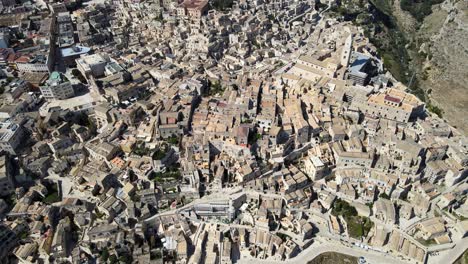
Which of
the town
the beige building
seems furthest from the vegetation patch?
the beige building

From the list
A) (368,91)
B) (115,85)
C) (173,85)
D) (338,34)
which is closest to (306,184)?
(368,91)

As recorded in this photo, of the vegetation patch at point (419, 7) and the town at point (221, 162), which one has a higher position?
the vegetation patch at point (419, 7)

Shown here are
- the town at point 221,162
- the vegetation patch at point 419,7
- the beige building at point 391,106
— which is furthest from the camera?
the vegetation patch at point 419,7

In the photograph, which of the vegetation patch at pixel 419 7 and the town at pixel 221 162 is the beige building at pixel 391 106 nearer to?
the town at pixel 221 162

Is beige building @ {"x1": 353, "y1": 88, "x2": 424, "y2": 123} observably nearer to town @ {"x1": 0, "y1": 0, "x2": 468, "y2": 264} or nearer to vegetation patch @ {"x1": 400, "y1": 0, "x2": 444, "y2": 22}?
town @ {"x1": 0, "y1": 0, "x2": 468, "y2": 264}

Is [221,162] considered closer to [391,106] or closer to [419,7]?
[391,106]

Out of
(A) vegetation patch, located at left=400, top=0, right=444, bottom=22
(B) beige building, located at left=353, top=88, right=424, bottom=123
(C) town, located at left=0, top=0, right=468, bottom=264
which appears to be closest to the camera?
(C) town, located at left=0, top=0, right=468, bottom=264

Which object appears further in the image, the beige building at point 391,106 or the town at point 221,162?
the beige building at point 391,106

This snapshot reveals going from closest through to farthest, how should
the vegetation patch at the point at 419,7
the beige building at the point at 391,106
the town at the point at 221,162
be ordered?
the town at the point at 221,162 → the beige building at the point at 391,106 → the vegetation patch at the point at 419,7

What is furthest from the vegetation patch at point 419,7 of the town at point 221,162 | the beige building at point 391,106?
the beige building at point 391,106

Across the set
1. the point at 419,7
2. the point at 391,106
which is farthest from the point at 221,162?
the point at 419,7
